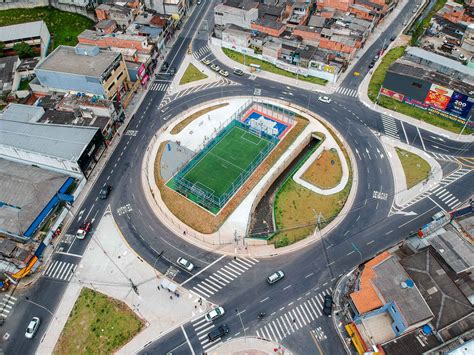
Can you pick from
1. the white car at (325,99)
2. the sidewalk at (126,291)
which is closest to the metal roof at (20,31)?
the sidewalk at (126,291)

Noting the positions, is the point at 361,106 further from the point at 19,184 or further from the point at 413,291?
the point at 19,184

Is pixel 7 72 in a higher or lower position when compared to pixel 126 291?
higher

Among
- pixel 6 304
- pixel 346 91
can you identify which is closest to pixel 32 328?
pixel 6 304

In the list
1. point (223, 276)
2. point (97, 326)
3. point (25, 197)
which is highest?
point (223, 276)

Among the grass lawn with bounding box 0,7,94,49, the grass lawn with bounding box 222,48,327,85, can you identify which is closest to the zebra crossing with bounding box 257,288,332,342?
the grass lawn with bounding box 222,48,327,85

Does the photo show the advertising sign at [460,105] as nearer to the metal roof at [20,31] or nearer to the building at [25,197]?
the building at [25,197]

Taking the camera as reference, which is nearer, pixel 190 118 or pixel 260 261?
pixel 260 261

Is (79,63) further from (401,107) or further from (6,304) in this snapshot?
(401,107)

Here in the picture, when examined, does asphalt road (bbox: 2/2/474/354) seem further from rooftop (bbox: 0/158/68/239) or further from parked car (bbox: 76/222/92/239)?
rooftop (bbox: 0/158/68/239)
